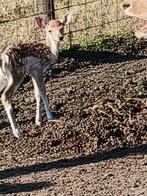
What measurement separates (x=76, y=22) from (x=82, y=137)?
5633 millimetres

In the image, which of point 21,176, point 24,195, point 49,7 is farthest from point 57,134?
point 49,7

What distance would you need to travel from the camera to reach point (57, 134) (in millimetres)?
7883

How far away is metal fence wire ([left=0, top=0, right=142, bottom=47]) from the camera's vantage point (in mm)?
12094

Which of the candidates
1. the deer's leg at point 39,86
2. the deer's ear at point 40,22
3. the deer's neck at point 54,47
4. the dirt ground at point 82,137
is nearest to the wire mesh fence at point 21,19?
the dirt ground at point 82,137

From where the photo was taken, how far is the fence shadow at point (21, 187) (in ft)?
21.3

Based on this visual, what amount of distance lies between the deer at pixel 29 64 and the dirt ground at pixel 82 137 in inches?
7.2

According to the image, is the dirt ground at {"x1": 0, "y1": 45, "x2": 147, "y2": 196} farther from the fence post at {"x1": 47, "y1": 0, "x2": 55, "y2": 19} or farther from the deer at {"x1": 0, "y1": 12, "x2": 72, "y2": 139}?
the fence post at {"x1": 47, "y1": 0, "x2": 55, "y2": 19}

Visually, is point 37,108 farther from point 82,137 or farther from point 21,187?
point 21,187

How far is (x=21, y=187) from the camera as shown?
657 cm

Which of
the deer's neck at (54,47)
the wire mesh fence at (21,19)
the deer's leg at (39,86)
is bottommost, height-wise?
the wire mesh fence at (21,19)

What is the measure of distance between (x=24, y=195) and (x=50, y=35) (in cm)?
303

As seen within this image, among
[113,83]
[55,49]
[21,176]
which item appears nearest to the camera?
[21,176]

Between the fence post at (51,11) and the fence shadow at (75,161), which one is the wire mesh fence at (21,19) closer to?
the fence post at (51,11)

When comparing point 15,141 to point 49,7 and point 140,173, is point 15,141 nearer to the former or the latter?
point 140,173
